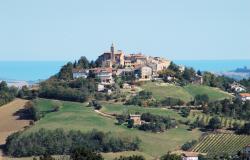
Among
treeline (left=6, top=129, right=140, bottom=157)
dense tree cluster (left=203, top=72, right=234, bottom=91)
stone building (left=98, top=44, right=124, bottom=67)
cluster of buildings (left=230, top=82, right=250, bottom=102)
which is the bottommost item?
treeline (left=6, top=129, right=140, bottom=157)

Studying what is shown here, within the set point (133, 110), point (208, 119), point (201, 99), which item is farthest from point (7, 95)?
point (208, 119)

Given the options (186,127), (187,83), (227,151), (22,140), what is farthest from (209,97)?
(22,140)

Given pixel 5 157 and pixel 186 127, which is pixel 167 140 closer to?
pixel 186 127

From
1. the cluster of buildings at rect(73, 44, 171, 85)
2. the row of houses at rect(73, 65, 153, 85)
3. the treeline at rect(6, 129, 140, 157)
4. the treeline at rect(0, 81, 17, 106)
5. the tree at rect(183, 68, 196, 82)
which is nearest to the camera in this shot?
the treeline at rect(6, 129, 140, 157)

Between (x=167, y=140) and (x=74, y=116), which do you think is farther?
(x=74, y=116)

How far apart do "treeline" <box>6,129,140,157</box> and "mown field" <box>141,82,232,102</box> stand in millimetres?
15975

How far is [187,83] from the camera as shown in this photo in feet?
286

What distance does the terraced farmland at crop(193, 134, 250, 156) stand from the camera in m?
61.7

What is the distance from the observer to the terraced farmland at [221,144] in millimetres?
61656

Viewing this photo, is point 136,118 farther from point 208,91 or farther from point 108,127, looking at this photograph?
point 208,91

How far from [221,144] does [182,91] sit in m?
20.0

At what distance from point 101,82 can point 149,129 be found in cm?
1708

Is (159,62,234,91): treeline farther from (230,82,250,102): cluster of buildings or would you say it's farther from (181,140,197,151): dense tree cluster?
(181,140,197,151): dense tree cluster

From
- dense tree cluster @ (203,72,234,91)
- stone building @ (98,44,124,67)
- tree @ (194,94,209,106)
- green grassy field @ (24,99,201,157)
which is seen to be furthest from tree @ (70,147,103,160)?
stone building @ (98,44,124,67)
